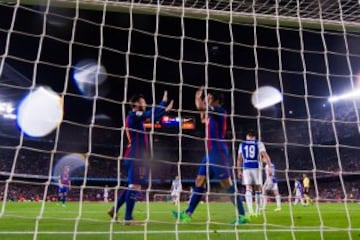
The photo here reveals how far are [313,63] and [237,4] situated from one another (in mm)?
14924

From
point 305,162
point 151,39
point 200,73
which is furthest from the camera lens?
point 305,162

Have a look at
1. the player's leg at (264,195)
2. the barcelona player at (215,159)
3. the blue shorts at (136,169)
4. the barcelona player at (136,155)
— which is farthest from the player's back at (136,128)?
the player's leg at (264,195)

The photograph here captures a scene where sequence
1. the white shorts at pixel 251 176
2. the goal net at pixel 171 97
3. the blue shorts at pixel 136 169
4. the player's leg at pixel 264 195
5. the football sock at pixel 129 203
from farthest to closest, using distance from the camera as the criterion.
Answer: the white shorts at pixel 251 176, the player's leg at pixel 264 195, the blue shorts at pixel 136 169, the football sock at pixel 129 203, the goal net at pixel 171 97

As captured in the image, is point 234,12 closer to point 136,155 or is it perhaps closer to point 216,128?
point 216,128

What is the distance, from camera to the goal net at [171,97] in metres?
4.65

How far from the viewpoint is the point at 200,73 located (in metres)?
20.4

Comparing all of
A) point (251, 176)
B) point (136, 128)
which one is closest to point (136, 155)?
point (136, 128)

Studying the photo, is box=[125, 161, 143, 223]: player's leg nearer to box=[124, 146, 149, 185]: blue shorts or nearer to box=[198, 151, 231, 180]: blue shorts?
box=[124, 146, 149, 185]: blue shorts

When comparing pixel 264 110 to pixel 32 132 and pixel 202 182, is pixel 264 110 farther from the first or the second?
pixel 202 182

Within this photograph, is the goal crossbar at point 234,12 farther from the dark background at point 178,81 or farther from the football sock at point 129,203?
the dark background at point 178,81

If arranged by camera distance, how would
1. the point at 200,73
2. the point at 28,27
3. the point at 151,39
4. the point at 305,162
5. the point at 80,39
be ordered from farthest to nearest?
the point at 305,162
the point at 200,73
the point at 80,39
the point at 28,27
the point at 151,39

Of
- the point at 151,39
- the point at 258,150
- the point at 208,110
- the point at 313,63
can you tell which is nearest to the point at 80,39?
the point at 151,39

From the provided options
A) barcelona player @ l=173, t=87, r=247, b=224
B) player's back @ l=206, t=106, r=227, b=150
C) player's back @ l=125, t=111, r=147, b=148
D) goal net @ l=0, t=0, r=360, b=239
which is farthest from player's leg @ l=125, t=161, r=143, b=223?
A: player's back @ l=206, t=106, r=227, b=150

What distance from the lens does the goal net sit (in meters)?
4.65
